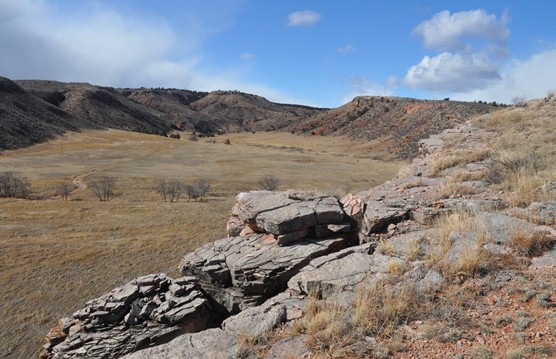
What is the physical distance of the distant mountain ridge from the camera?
64188mm

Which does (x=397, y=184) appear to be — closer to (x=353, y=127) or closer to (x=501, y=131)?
(x=501, y=131)

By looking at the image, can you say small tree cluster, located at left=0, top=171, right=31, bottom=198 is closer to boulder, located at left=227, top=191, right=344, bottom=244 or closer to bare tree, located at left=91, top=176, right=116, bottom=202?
bare tree, located at left=91, top=176, right=116, bottom=202

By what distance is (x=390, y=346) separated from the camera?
15.6ft

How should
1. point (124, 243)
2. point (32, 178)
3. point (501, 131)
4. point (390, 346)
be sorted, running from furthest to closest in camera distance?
point (32, 178)
point (124, 243)
point (501, 131)
point (390, 346)

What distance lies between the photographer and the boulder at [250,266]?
28.7 feet

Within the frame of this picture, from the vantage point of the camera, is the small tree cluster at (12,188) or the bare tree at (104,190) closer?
the small tree cluster at (12,188)

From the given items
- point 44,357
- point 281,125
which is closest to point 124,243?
point 44,357

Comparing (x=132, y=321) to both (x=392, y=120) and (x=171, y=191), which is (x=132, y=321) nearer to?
(x=171, y=191)

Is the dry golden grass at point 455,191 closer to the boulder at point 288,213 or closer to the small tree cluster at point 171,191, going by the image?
the boulder at point 288,213

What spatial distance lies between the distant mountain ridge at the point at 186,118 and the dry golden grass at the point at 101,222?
586 inches

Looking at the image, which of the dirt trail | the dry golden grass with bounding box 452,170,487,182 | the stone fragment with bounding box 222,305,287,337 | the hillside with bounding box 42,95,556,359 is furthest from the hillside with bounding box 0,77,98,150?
the dry golden grass with bounding box 452,170,487,182

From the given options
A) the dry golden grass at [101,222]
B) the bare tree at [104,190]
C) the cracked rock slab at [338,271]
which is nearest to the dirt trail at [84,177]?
the dry golden grass at [101,222]

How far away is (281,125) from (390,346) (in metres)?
113

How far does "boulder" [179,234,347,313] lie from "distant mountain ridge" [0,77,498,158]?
165 feet
